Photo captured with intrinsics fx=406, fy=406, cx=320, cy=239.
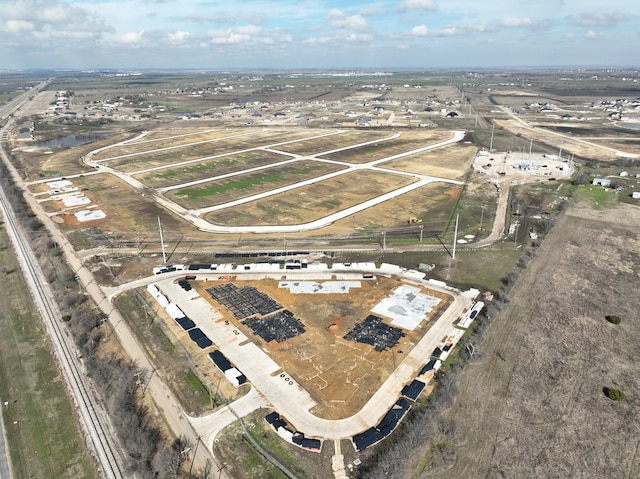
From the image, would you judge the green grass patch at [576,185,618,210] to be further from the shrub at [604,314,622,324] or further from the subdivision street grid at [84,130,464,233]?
the shrub at [604,314,622,324]

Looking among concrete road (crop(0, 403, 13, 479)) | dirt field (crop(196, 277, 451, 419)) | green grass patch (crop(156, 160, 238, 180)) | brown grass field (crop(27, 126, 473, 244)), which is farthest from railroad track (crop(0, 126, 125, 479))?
green grass patch (crop(156, 160, 238, 180))

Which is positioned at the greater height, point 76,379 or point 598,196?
point 598,196

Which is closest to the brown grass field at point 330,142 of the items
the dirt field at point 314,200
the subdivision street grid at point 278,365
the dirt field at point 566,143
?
the dirt field at point 314,200

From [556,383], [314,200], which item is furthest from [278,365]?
[314,200]

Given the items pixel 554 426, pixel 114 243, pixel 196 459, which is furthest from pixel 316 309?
pixel 114 243

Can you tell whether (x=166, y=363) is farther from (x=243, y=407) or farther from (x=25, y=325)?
(x=25, y=325)

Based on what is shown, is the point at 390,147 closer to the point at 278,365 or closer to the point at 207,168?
the point at 207,168

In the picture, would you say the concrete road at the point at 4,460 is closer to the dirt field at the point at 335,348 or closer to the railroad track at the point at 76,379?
the railroad track at the point at 76,379
